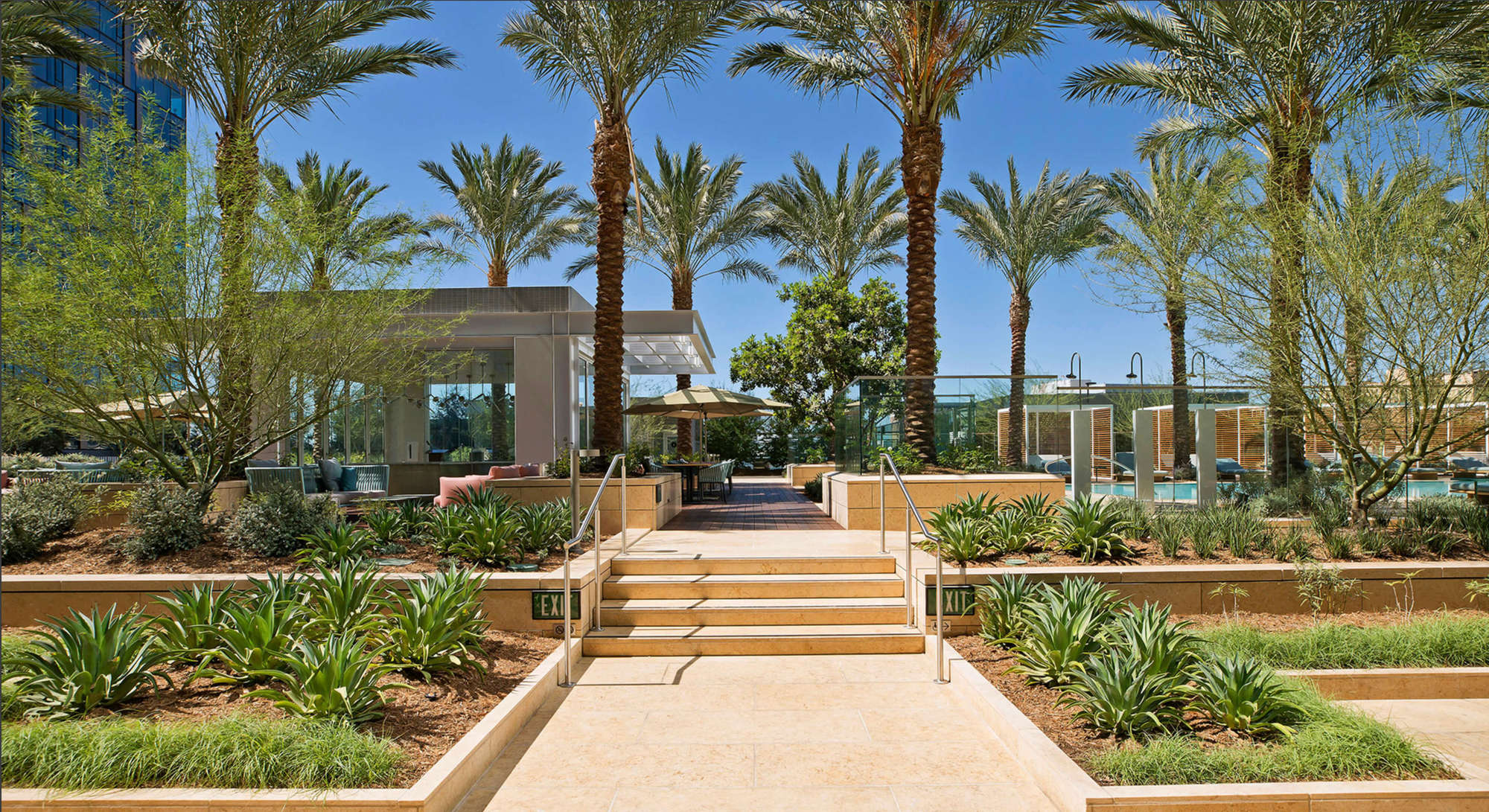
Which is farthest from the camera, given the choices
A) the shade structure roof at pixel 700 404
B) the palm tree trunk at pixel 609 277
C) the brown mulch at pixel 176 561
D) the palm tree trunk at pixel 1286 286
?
the shade structure roof at pixel 700 404

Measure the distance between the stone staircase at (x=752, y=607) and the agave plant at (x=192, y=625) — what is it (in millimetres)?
2790

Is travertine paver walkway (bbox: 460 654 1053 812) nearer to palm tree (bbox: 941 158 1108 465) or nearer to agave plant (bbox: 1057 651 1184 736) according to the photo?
agave plant (bbox: 1057 651 1184 736)

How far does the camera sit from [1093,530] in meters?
7.82

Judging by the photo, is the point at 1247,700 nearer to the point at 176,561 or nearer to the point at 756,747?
the point at 756,747

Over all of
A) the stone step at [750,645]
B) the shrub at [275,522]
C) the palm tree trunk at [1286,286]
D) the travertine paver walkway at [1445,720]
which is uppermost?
the palm tree trunk at [1286,286]

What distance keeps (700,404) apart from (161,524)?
812cm

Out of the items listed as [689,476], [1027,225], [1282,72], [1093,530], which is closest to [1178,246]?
[1282,72]

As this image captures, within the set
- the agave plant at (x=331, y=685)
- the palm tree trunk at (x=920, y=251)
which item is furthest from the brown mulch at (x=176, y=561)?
the palm tree trunk at (x=920, y=251)

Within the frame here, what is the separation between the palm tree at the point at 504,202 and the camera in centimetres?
2195

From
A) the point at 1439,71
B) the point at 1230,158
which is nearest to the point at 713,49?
the point at 1230,158

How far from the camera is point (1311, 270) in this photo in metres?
8.93

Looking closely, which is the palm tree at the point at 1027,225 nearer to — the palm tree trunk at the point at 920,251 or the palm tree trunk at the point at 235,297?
the palm tree trunk at the point at 920,251

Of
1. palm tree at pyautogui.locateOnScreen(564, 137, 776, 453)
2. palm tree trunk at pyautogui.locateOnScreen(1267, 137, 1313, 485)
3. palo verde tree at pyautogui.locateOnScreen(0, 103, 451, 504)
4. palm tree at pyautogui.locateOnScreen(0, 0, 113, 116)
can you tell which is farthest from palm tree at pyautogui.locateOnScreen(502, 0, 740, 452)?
palm tree at pyautogui.locateOnScreen(564, 137, 776, 453)

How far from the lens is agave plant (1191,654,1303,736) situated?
462 centimetres
